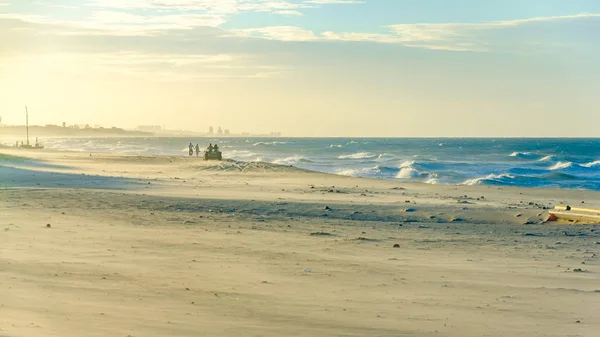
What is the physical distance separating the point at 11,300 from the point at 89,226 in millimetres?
7765

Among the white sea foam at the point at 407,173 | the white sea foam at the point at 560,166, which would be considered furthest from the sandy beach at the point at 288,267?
the white sea foam at the point at 560,166

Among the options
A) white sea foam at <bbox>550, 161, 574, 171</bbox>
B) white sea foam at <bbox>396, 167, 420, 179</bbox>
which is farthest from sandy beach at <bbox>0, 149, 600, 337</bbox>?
white sea foam at <bbox>550, 161, 574, 171</bbox>

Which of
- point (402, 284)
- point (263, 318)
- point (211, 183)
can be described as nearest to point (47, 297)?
point (263, 318)

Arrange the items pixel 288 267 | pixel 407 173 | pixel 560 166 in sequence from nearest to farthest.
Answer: pixel 288 267 → pixel 407 173 → pixel 560 166

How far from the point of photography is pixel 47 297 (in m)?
9.57

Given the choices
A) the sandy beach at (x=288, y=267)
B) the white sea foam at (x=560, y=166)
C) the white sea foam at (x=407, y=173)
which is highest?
the sandy beach at (x=288, y=267)

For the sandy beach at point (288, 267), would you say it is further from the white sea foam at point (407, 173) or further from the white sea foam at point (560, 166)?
the white sea foam at point (560, 166)

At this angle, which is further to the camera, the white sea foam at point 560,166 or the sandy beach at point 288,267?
the white sea foam at point 560,166

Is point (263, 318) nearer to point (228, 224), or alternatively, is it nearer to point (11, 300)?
point (11, 300)

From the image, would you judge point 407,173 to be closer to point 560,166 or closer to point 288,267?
point 560,166

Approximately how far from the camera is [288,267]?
12625 millimetres

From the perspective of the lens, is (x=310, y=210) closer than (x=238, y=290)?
No

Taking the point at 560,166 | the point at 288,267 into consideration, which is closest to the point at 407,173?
the point at 560,166

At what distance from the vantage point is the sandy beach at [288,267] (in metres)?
8.88
